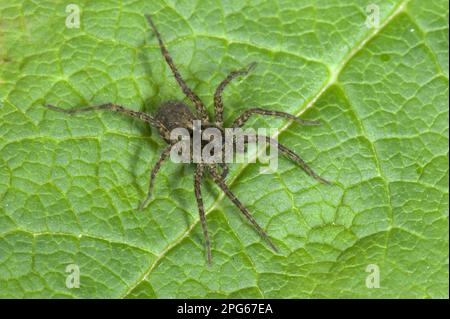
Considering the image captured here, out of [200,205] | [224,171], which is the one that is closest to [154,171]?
[200,205]

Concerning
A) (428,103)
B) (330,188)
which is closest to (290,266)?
(330,188)

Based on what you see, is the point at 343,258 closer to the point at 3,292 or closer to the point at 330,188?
the point at 330,188

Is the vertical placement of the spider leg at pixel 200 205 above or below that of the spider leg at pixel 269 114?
below

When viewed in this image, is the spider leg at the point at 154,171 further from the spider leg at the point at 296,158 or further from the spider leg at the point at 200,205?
the spider leg at the point at 296,158

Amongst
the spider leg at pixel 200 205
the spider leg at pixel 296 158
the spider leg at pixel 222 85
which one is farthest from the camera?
the spider leg at pixel 222 85
